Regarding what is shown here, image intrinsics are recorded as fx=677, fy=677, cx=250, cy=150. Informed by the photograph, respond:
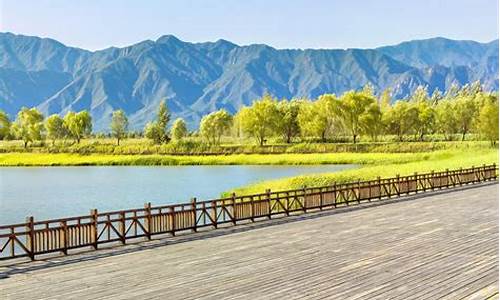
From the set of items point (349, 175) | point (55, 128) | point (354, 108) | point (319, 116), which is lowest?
point (349, 175)

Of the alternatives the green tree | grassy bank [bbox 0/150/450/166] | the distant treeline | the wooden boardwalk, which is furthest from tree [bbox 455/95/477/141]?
the wooden boardwalk

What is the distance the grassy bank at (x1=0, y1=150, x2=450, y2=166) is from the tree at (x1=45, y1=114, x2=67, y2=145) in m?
37.5

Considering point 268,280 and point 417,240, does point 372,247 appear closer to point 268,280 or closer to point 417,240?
point 417,240

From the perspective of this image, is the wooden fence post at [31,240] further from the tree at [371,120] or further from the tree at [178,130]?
the tree at [178,130]

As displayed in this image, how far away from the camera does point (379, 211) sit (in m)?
33.3

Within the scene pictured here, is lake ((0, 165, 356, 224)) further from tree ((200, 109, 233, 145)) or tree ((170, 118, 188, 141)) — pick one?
tree ((170, 118, 188, 141))

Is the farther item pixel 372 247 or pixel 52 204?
pixel 52 204

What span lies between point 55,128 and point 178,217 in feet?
477

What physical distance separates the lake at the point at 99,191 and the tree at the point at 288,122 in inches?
2168

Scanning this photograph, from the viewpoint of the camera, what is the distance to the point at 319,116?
133750 mm

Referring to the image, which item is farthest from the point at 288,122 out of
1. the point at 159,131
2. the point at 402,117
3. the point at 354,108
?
the point at 159,131

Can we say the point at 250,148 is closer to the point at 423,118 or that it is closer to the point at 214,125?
the point at 214,125

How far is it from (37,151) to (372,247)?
11767 cm

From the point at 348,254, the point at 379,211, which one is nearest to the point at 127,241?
the point at 348,254
